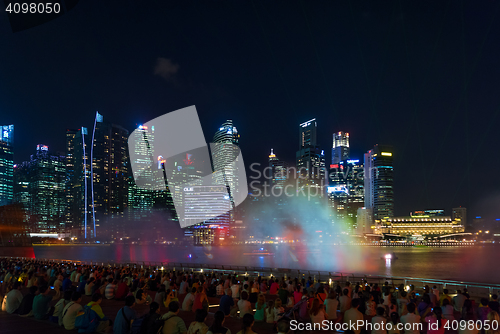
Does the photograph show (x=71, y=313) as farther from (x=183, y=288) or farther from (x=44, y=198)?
(x=44, y=198)

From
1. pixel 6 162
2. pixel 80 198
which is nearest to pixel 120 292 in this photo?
pixel 6 162

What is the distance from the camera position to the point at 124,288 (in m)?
14.1

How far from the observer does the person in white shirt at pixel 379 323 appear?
7332 mm

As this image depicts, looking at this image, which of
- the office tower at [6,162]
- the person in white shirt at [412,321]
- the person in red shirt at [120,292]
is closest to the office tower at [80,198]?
the office tower at [6,162]

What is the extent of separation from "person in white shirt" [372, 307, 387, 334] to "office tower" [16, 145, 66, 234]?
20379 cm

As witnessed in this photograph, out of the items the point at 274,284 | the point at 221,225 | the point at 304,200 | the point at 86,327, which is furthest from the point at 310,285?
the point at 221,225

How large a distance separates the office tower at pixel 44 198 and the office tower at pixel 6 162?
59.7 metres

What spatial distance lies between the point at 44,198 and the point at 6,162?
258 ft

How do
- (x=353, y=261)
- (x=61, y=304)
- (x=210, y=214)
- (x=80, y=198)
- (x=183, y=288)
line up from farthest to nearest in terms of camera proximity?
(x=210, y=214) → (x=80, y=198) → (x=353, y=261) → (x=183, y=288) → (x=61, y=304)

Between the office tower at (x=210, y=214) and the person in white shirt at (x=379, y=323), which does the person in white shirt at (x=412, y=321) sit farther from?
the office tower at (x=210, y=214)

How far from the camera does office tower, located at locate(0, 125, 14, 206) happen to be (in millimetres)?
109438

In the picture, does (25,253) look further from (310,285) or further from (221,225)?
(221,225)

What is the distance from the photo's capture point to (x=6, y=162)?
119250mm

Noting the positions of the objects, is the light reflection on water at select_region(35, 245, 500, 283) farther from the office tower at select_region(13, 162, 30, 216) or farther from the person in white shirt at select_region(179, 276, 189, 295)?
the office tower at select_region(13, 162, 30, 216)
